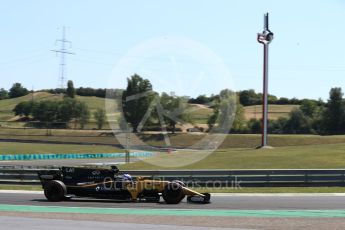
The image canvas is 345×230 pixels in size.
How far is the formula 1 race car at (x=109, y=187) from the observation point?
61.2ft

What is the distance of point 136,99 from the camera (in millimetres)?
19516

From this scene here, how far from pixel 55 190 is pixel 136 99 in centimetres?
421

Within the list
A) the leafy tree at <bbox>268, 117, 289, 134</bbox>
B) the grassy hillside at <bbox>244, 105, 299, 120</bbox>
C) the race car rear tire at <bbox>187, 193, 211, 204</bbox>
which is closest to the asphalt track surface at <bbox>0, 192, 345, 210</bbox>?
the race car rear tire at <bbox>187, 193, 211, 204</bbox>

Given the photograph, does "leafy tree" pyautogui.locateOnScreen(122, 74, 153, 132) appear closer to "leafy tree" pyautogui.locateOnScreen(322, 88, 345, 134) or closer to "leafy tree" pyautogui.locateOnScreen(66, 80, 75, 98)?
"leafy tree" pyautogui.locateOnScreen(322, 88, 345, 134)

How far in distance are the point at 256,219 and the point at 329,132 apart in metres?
114

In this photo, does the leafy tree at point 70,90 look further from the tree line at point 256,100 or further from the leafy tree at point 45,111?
the tree line at point 256,100

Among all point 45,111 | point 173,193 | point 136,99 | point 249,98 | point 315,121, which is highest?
point 249,98

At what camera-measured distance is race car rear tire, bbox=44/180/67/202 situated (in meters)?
19.5

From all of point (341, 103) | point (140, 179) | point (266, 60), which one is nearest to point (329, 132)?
point (341, 103)

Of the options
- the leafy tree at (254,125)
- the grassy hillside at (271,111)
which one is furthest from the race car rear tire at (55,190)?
the grassy hillside at (271,111)

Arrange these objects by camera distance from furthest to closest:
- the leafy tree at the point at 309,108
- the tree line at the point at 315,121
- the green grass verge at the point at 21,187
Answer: the leafy tree at the point at 309,108 < the tree line at the point at 315,121 < the green grass verge at the point at 21,187

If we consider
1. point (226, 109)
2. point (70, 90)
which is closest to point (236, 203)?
point (226, 109)

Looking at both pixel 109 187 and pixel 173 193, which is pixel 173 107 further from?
pixel 109 187

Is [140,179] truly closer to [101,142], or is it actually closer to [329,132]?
[101,142]
